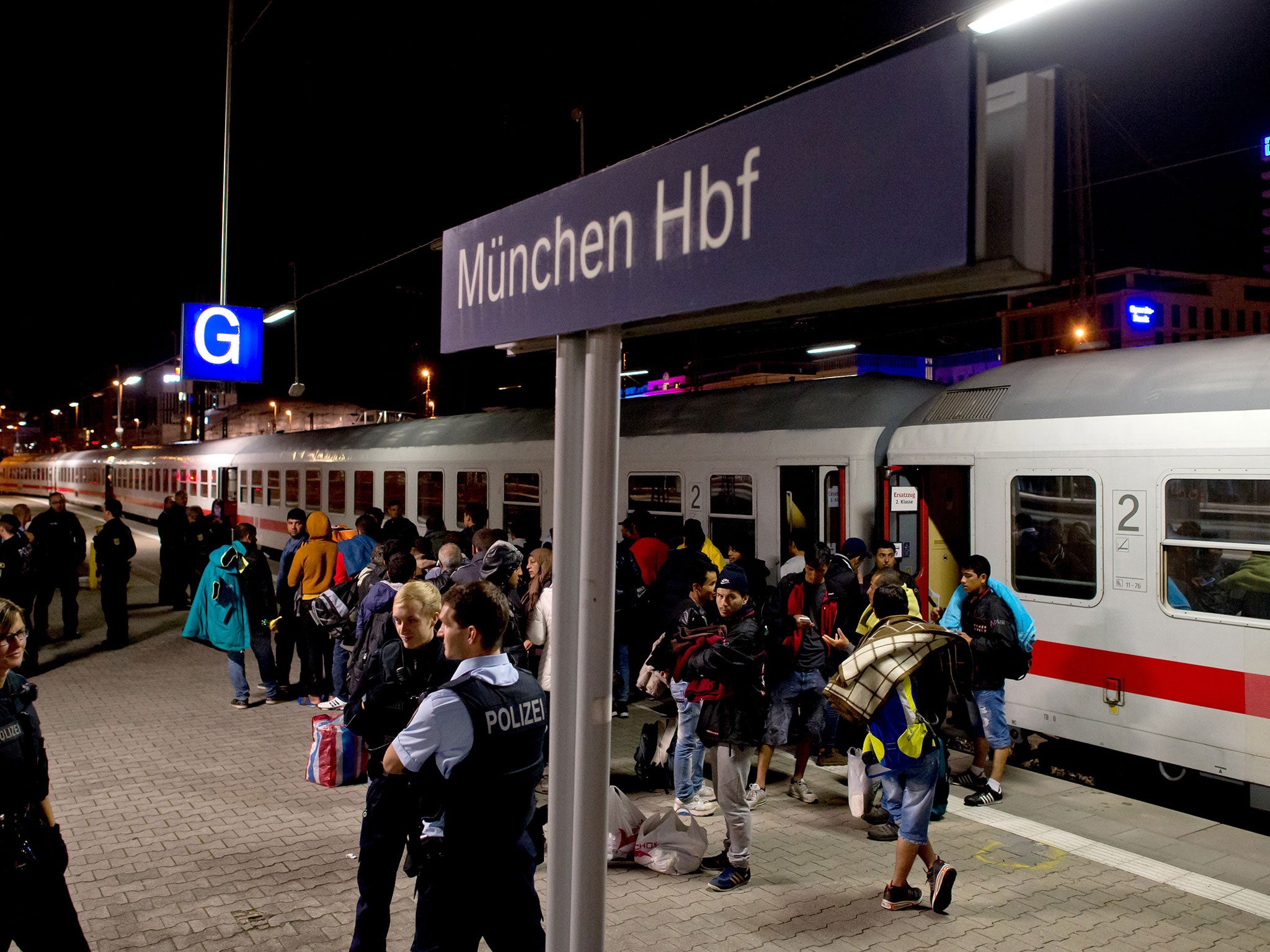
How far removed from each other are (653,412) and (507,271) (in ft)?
33.1

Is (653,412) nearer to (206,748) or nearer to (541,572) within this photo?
(541,572)

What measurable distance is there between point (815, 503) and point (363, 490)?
1150 centimetres

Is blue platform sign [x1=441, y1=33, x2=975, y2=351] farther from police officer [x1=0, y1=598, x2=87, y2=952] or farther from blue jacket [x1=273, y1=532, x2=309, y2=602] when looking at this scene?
blue jacket [x1=273, y1=532, x2=309, y2=602]

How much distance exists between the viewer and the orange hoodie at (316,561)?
357 inches

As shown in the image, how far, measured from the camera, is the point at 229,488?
88.4 ft

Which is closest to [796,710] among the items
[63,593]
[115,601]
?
[115,601]

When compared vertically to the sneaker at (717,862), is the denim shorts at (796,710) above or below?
above

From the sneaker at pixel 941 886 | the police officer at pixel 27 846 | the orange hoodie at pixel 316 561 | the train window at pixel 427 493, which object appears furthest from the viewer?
the train window at pixel 427 493

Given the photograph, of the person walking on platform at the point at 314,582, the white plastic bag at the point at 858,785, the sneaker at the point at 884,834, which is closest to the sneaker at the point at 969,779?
the white plastic bag at the point at 858,785

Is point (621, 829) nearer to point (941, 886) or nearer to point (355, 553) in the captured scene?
point (941, 886)

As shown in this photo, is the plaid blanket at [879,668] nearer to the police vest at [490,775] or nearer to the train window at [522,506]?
the police vest at [490,775]

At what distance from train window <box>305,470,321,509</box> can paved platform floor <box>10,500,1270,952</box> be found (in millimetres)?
13251

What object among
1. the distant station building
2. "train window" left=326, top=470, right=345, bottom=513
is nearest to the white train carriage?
"train window" left=326, top=470, right=345, bottom=513

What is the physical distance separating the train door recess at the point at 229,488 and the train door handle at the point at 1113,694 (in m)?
23.8
